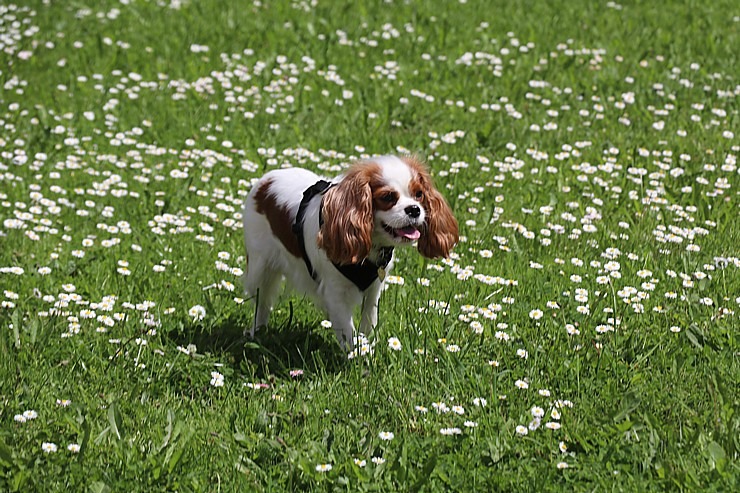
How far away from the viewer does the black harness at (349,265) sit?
5.04 metres

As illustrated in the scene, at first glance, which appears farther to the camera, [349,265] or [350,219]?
[349,265]

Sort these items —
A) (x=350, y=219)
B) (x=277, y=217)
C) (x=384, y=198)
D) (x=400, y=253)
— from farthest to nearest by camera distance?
(x=400, y=253) < (x=277, y=217) < (x=384, y=198) < (x=350, y=219)

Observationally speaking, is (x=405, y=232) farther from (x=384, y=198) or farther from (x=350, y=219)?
(x=350, y=219)

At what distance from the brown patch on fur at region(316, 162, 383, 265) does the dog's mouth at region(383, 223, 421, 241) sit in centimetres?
10

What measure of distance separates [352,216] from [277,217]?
0.80 meters

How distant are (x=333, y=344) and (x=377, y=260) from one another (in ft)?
1.73

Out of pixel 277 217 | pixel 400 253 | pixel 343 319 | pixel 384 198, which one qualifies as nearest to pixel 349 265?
pixel 343 319

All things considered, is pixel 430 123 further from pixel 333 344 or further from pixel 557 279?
pixel 333 344

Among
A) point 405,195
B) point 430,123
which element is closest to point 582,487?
point 405,195

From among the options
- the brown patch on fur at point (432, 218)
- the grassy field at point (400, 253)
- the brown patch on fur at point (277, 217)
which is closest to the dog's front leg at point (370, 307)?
the grassy field at point (400, 253)

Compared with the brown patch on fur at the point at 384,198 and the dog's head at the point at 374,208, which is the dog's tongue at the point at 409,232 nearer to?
the dog's head at the point at 374,208

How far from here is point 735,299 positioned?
17.8ft

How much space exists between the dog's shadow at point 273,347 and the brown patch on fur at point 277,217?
376 millimetres

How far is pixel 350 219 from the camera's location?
4719 mm
